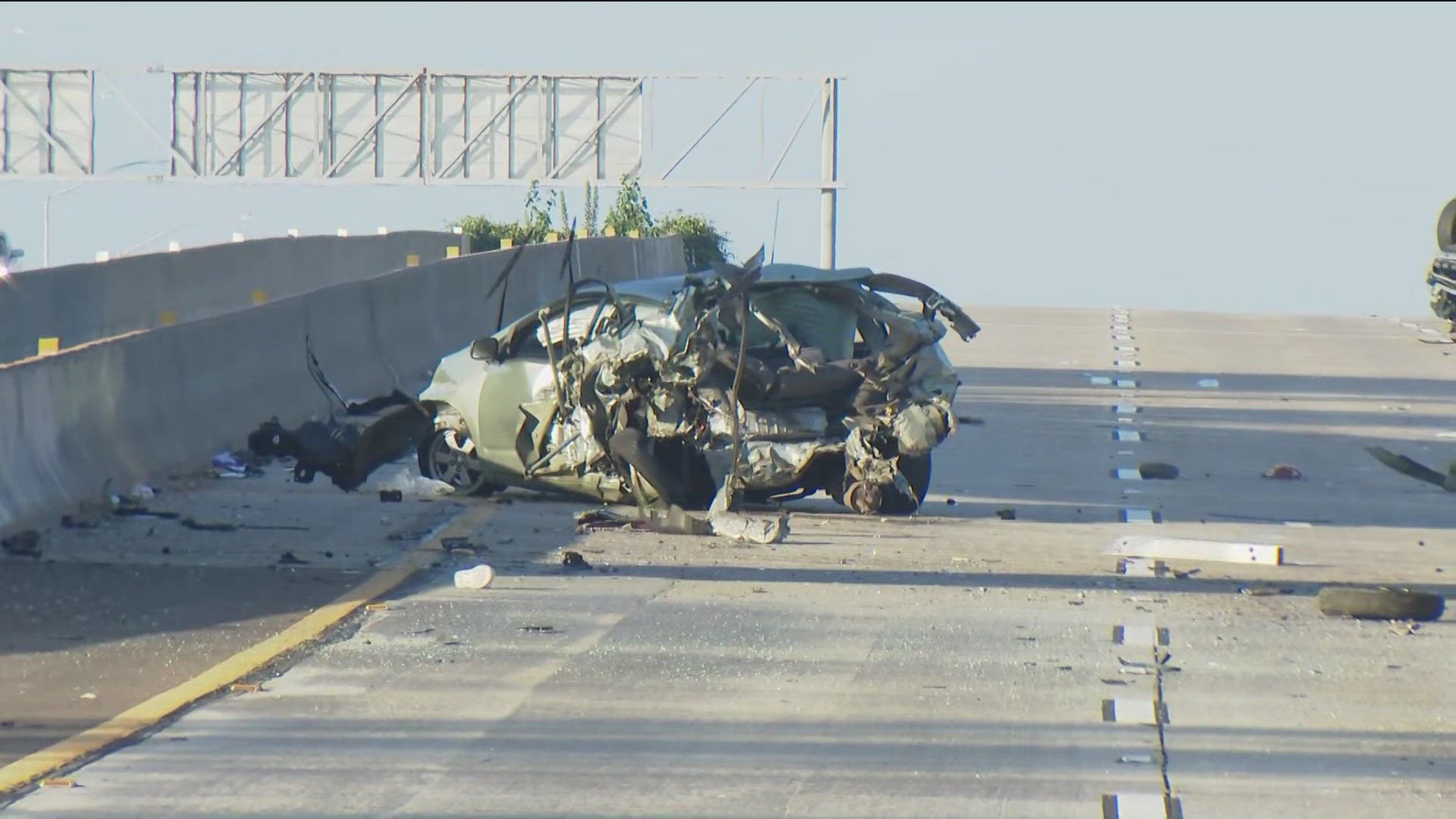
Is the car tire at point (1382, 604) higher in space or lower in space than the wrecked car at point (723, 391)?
lower

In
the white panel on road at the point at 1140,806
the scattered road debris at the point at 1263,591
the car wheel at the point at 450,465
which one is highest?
the car wheel at the point at 450,465

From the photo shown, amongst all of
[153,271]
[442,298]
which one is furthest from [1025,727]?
[153,271]

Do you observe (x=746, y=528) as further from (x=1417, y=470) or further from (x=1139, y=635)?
(x=1417, y=470)

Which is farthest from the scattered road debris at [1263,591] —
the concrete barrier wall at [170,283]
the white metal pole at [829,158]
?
the white metal pole at [829,158]

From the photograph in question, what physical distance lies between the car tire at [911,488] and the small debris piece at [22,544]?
17.1ft

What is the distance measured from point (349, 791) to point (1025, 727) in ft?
8.61

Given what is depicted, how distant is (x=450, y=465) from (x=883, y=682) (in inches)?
245

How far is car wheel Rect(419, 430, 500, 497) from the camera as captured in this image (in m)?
14.7

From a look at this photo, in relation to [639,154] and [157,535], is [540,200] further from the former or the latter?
[157,535]

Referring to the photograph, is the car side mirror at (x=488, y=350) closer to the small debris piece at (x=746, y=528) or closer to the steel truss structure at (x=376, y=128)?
the small debris piece at (x=746, y=528)

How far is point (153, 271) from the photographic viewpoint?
26234 mm

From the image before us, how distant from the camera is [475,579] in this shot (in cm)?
1127

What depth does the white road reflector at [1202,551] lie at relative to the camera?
12578 millimetres

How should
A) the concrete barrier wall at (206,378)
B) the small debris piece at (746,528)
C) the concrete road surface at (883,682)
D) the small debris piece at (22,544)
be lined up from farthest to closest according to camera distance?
1. the small debris piece at (746,528)
2. the concrete barrier wall at (206,378)
3. the small debris piece at (22,544)
4. the concrete road surface at (883,682)
